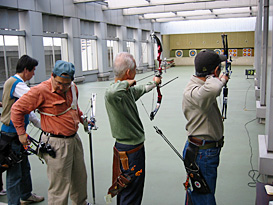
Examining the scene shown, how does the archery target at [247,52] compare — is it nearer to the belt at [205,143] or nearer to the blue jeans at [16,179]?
the belt at [205,143]

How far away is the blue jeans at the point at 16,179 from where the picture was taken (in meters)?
2.61

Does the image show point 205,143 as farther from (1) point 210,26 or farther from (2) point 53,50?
(1) point 210,26

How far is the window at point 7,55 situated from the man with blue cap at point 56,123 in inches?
331

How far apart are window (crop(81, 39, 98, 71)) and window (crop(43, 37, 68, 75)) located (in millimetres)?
1919

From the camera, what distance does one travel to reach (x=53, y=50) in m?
12.6

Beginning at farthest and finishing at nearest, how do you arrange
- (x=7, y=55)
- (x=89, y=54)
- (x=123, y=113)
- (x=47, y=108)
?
(x=89, y=54) → (x=7, y=55) → (x=47, y=108) → (x=123, y=113)

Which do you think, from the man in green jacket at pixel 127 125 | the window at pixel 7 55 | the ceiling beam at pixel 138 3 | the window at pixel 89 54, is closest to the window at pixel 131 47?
the window at pixel 89 54

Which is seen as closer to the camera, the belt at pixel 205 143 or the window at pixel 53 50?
the belt at pixel 205 143

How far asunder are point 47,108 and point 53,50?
10923 mm

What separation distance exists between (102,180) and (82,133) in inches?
91.6

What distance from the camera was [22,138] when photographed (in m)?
2.34

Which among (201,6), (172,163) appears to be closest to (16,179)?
(172,163)

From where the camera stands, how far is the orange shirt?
2.25m

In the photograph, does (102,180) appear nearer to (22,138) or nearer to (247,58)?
(22,138)
